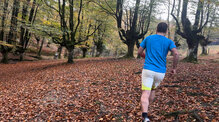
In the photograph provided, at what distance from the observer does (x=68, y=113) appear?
5.03m

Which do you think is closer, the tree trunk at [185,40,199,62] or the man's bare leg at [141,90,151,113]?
the man's bare leg at [141,90,151,113]

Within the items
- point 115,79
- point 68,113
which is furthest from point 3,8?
point 68,113

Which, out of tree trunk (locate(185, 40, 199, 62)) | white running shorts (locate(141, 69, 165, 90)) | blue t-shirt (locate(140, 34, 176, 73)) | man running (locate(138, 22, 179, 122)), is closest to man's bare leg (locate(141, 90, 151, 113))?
man running (locate(138, 22, 179, 122))

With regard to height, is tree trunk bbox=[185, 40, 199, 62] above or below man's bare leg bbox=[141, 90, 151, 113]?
above

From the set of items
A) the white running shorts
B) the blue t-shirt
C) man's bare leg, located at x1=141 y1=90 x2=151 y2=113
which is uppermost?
the blue t-shirt

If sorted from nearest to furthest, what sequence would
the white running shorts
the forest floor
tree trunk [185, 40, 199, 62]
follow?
the white running shorts < the forest floor < tree trunk [185, 40, 199, 62]

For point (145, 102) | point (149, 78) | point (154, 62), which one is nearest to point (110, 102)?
point (145, 102)

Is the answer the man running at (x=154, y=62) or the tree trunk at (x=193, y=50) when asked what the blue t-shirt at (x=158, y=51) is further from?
the tree trunk at (x=193, y=50)

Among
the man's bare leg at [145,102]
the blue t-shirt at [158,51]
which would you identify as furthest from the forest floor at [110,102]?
the blue t-shirt at [158,51]

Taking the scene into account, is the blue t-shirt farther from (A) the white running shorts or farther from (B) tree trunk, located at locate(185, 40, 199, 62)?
(B) tree trunk, located at locate(185, 40, 199, 62)

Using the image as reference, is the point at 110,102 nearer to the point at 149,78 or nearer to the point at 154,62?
the point at 149,78

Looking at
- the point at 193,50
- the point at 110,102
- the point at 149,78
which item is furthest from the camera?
the point at 193,50


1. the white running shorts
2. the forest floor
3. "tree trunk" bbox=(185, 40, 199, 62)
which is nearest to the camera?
the white running shorts

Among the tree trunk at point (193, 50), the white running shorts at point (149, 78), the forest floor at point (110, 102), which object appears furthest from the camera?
the tree trunk at point (193, 50)
